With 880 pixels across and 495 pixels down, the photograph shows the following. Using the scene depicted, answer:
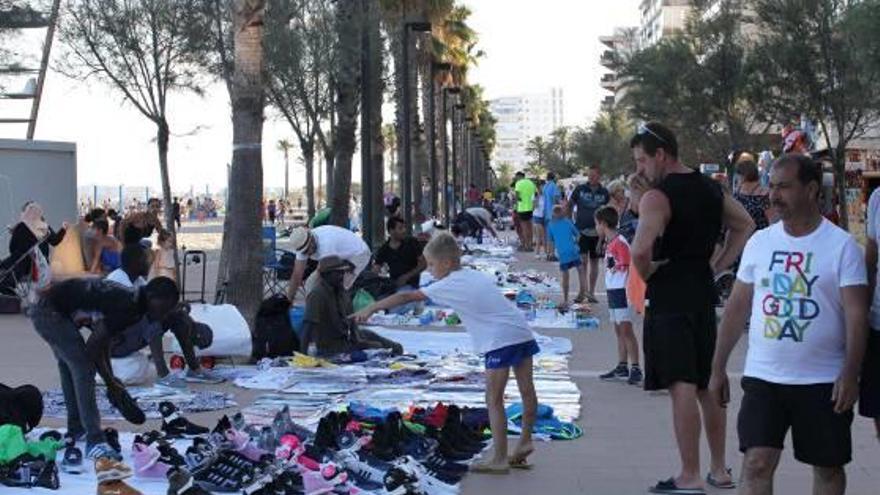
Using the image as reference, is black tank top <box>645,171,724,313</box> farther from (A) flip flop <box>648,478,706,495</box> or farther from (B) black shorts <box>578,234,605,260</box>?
(B) black shorts <box>578,234,605,260</box>

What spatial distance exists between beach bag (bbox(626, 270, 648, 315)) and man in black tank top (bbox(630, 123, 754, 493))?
353cm

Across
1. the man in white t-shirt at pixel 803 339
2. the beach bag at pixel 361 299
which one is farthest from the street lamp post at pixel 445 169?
the man in white t-shirt at pixel 803 339

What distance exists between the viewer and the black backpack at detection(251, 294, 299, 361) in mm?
11828

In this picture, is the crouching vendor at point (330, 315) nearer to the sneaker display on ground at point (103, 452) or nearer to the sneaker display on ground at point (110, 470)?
the sneaker display on ground at point (103, 452)

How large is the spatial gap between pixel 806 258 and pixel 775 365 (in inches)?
16.9

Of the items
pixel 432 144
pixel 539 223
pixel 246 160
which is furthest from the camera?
pixel 432 144

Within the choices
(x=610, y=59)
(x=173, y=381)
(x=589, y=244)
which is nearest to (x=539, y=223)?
(x=589, y=244)

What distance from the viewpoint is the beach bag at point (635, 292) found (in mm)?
9962

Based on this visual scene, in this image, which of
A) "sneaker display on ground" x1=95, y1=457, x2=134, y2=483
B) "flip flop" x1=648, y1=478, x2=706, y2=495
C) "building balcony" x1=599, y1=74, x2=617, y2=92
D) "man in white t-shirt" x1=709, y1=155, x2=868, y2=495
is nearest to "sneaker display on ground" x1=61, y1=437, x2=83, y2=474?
"sneaker display on ground" x1=95, y1=457, x2=134, y2=483

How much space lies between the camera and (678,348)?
6180 mm

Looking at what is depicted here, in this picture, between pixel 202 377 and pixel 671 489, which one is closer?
pixel 671 489

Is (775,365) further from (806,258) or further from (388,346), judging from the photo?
(388,346)

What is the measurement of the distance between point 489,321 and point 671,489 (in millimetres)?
1364

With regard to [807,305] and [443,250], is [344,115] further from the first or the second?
[807,305]
